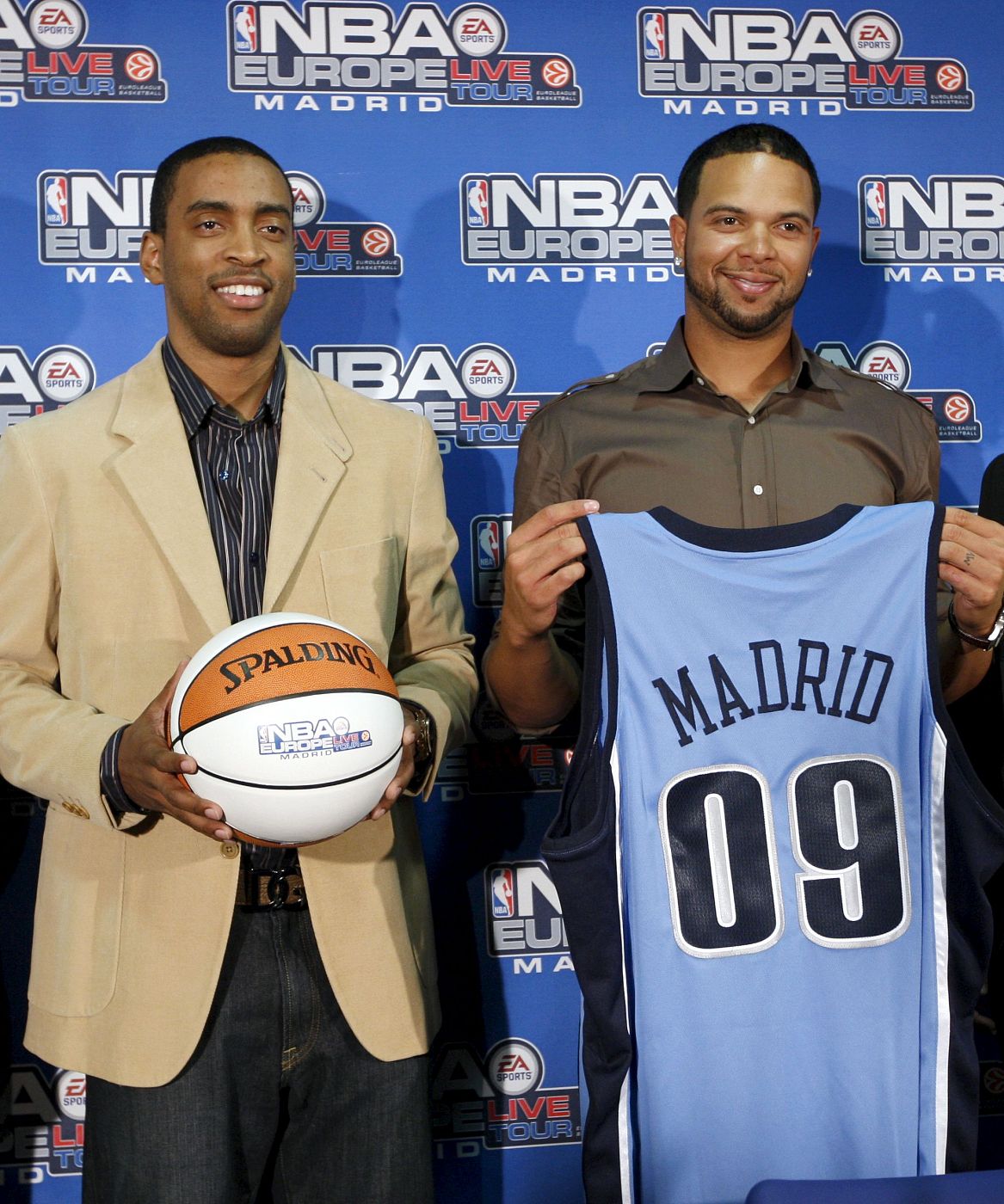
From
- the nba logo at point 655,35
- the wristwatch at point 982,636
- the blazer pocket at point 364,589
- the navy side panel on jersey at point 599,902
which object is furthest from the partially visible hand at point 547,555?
the nba logo at point 655,35

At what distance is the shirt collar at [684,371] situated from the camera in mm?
2066

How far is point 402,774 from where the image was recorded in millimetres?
1669

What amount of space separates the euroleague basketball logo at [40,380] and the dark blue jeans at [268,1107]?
3.96ft

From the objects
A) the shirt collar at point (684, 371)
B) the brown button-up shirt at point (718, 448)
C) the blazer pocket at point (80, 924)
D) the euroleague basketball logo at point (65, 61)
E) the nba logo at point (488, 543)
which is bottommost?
the blazer pocket at point (80, 924)

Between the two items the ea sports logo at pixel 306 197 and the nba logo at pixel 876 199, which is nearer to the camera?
the ea sports logo at pixel 306 197

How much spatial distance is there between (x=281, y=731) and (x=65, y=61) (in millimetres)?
1624

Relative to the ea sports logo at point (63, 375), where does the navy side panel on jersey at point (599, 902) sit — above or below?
below

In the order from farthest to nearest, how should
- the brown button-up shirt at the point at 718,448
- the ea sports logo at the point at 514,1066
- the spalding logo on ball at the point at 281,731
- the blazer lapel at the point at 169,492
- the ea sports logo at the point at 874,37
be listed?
the ea sports logo at the point at 874,37 → the ea sports logo at the point at 514,1066 → the brown button-up shirt at the point at 718,448 → the blazer lapel at the point at 169,492 → the spalding logo on ball at the point at 281,731

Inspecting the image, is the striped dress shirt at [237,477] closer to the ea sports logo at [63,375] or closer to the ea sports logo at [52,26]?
the ea sports logo at [63,375]

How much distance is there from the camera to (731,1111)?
1561 mm

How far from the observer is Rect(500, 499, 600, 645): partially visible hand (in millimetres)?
1600

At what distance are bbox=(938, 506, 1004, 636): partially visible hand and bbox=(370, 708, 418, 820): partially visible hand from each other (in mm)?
716

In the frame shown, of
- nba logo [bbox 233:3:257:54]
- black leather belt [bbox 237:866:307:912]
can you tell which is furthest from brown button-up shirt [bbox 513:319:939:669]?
nba logo [bbox 233:3:257:54]

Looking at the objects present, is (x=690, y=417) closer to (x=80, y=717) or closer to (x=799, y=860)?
(x=799, y=860)
